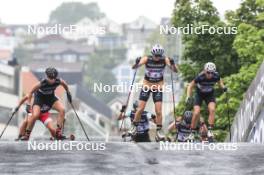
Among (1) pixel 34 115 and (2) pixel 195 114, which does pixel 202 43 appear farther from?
(1) pixel 34 115

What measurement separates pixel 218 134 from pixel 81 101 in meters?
93.9

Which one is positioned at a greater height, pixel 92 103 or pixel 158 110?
pixel 158 110

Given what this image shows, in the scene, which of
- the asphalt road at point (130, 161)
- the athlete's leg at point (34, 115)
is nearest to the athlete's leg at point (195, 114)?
the athlete's leg at point (34, 115)

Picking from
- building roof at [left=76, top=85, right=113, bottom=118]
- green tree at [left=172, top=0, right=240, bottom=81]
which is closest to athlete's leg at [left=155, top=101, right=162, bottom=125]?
green tree at [left=172, top=0, right=240, bottom=81]

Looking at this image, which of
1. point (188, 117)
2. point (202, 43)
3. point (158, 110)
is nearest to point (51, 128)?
point (158, 110)

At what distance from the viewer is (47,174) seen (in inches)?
560

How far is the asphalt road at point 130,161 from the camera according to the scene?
14586 millimetres

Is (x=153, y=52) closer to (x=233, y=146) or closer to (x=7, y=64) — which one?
(x=233, y=146)

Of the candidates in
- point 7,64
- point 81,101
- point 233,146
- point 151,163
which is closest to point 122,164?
point 151,163

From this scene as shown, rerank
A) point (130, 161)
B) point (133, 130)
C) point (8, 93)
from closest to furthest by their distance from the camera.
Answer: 1. point (130, 161)
2. point (133, 130)
3. point (8, 93)

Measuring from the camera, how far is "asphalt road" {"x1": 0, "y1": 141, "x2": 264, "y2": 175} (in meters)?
14.6

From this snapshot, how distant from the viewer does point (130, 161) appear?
15250 millimetres

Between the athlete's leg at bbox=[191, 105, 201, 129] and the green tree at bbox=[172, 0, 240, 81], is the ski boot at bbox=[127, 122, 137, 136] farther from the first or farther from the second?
the green tree at bbox=[172, 0, 240, 81]

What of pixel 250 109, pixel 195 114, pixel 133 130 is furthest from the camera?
pixel 250 109
